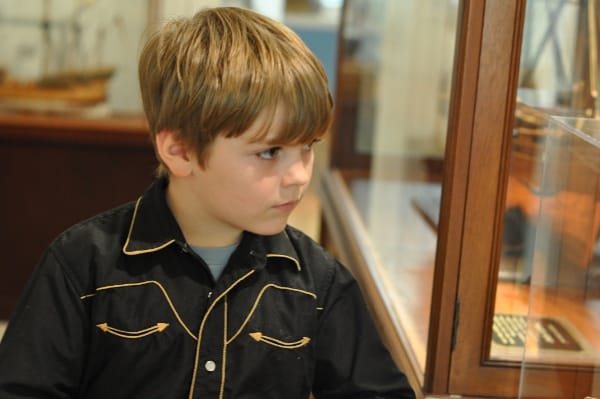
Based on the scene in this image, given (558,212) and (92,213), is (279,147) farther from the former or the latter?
(92,213)

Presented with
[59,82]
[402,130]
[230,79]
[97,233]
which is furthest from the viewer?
[59,82]

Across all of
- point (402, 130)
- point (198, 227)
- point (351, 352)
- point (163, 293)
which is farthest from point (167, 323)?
point (402, 130)

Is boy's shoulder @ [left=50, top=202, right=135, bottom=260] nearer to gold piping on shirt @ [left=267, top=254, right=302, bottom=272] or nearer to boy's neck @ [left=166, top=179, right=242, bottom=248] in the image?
boy's neck @ [left=166, top=179, right=242, bottom=248]

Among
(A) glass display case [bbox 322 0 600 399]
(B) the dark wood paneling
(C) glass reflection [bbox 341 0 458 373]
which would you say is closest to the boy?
(A) glass display case [bbox 322 0 600 399]

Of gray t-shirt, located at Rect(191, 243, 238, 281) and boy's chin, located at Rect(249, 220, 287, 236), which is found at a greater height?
boy's chin, located at Rect(249, 220, 287, 236)

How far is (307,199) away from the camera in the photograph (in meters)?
5.57

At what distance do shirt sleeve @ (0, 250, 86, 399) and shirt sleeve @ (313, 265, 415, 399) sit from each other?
0.34m

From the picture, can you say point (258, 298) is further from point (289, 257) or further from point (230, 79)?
point (230, 79)

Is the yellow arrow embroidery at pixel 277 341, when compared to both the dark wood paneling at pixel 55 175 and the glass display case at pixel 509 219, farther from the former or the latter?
the dark wood paneling at pixel 55 175

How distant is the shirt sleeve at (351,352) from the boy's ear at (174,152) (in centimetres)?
27

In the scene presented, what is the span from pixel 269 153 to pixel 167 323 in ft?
0.88

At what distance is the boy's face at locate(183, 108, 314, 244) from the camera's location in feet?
4.15

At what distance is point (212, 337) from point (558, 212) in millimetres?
510

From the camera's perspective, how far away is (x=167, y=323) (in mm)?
1317
